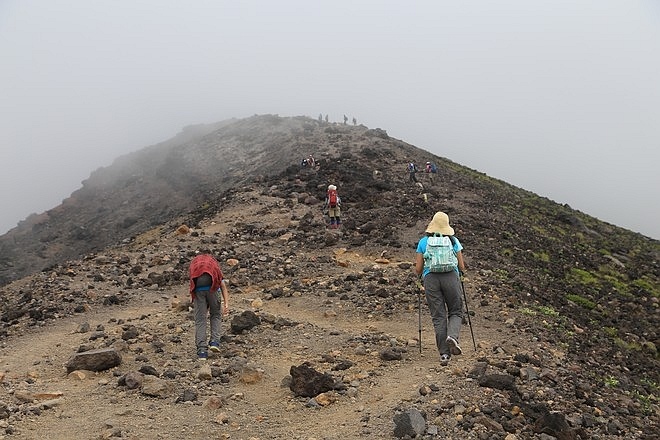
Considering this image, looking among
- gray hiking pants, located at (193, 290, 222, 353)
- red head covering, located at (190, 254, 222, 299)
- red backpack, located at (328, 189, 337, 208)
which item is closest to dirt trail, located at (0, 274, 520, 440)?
gray hiking pants, located at (193, 290, 222, 353)

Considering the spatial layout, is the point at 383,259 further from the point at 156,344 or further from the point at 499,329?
the point at 156,344

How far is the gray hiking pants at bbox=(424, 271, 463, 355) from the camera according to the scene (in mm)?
10078

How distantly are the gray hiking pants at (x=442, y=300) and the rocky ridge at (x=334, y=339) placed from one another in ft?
1.77

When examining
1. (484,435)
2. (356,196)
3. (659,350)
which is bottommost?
(659,350)

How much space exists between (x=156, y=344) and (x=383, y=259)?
9297 mm

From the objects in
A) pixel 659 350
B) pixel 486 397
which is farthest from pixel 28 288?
pixel 659 350

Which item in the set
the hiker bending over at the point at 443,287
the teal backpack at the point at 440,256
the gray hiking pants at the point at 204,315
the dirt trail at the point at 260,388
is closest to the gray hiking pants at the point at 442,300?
the hiker bending over at the point at 443,287

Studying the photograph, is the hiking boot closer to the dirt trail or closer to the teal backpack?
the dirt trail

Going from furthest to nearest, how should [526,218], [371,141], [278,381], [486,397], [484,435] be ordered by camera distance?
[371,141], [526,218], [278,381], [486,397], [484,435]

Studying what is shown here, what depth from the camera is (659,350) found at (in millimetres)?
16203

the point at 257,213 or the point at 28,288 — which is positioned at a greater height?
the point at 257,213

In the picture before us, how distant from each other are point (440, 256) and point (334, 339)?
11.0ft

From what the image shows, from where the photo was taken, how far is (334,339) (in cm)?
1218

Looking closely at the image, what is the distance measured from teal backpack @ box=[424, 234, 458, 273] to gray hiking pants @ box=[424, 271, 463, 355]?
14 cm
